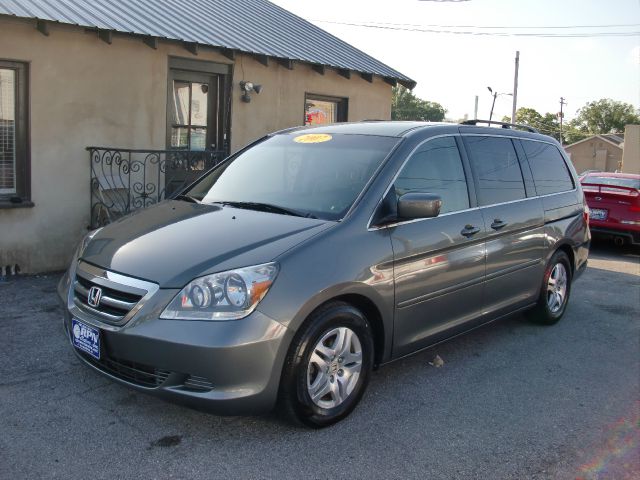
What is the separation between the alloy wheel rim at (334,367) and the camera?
358 cm

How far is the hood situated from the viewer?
3.39 metres

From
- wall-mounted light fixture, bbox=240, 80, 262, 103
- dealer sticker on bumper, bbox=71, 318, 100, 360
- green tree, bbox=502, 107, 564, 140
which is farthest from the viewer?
green tree, bbox=502, 107, 564, 140

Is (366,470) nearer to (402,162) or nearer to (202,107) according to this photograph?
(402,162)

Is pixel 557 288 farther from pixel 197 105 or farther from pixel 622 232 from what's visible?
pixel 622 232

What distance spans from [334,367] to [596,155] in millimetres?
69791

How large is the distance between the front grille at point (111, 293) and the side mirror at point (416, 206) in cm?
154

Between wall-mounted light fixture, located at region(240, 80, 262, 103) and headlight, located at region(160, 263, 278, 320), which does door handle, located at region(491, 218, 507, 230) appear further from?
wall-mounted light fixture, located at region(240, 80, 262, 103)

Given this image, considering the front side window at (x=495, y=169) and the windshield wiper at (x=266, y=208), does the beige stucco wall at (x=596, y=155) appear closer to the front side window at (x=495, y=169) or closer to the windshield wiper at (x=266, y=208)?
the front side window at (x=495, y=169)

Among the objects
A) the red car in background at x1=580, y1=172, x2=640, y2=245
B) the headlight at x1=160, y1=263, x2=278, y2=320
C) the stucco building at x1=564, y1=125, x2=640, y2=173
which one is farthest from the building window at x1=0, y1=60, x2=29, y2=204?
the stucco building at x1=564, y1=125, x2=640, y2=173

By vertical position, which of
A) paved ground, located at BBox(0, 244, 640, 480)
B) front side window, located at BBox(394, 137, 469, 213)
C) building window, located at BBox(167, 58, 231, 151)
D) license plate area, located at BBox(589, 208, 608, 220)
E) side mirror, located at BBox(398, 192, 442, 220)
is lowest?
paved ground, located at BBox(0, 244, 640, 480)

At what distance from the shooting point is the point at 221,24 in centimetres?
902

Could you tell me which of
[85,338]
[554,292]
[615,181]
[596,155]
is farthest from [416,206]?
[596,155]

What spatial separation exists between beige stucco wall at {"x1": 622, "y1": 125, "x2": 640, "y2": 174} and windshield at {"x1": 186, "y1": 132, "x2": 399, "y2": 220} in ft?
143

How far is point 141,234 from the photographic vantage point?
3920 millimetres
